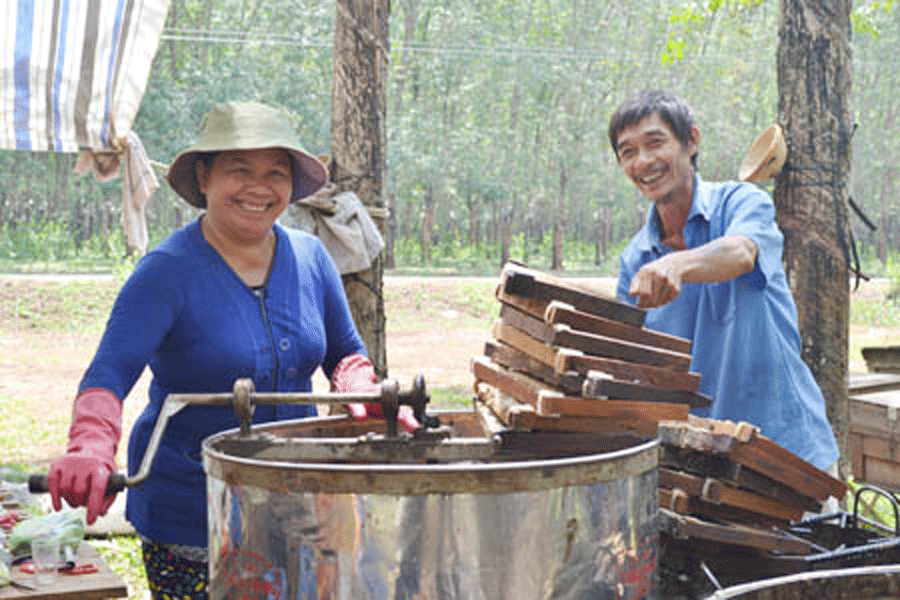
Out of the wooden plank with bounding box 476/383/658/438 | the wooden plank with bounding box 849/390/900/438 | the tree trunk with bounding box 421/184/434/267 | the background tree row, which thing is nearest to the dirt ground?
the wooden plank with bounding box 849/390/900/438

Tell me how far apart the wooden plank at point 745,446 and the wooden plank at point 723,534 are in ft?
0.40

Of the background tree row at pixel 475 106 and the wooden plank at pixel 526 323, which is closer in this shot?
the wooden plank at pixel 526 323

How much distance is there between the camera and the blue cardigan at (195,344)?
8.52ft

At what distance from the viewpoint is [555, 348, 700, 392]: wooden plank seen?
2.13 m

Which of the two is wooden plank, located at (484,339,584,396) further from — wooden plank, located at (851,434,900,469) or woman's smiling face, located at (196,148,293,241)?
wooden plank, located at (851,434,900,469)

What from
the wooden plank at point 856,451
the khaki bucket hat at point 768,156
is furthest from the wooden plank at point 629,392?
the wooden plank at point 856,451

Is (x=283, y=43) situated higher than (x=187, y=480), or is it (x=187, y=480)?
(x=283, y=43)

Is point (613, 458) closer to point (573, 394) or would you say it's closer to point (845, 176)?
point (573, 394)

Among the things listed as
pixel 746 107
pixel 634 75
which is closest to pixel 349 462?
pixel 634 75

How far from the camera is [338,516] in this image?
172cm

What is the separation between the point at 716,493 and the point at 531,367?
0.46 m

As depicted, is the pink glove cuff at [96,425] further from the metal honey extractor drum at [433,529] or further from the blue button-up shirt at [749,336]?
the blue button-up shirt at [749,336]

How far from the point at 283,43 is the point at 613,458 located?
3388cm

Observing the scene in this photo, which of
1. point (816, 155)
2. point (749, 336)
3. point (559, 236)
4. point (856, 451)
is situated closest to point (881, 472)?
point (856, 451)
